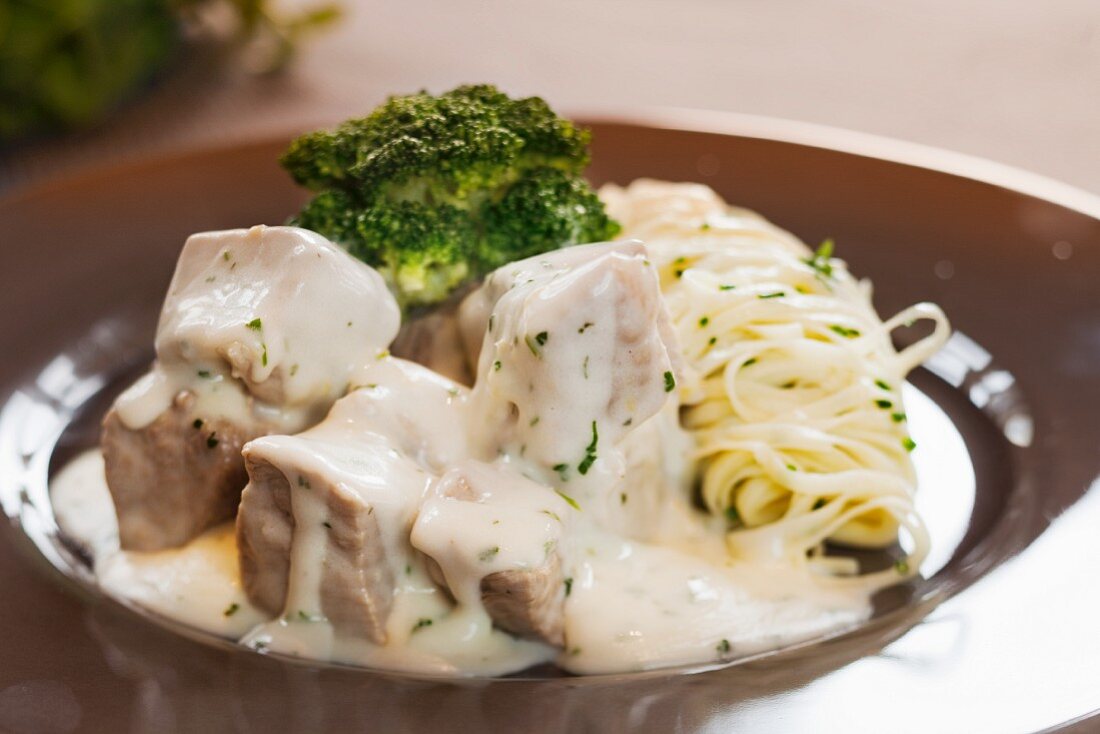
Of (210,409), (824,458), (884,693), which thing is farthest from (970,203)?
(210,409)

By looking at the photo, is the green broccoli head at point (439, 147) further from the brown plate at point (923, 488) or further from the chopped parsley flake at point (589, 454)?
the brown plate at point (923, 488)

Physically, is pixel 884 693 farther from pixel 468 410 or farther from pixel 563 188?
pixel 563 188

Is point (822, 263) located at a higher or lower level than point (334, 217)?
lower

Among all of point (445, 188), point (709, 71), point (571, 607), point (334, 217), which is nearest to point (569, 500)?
point (571, 607)

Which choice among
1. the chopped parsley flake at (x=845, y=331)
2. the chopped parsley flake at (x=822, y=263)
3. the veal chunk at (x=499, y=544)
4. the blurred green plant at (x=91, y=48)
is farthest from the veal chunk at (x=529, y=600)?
the blurred green plant at (x=91, y=48)

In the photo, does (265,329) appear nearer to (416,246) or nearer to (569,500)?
(416,246)

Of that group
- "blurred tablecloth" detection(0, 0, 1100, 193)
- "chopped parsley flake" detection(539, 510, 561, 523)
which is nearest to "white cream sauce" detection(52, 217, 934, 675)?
"chopped parsley flake" detection(539, 510, 561, 523)
